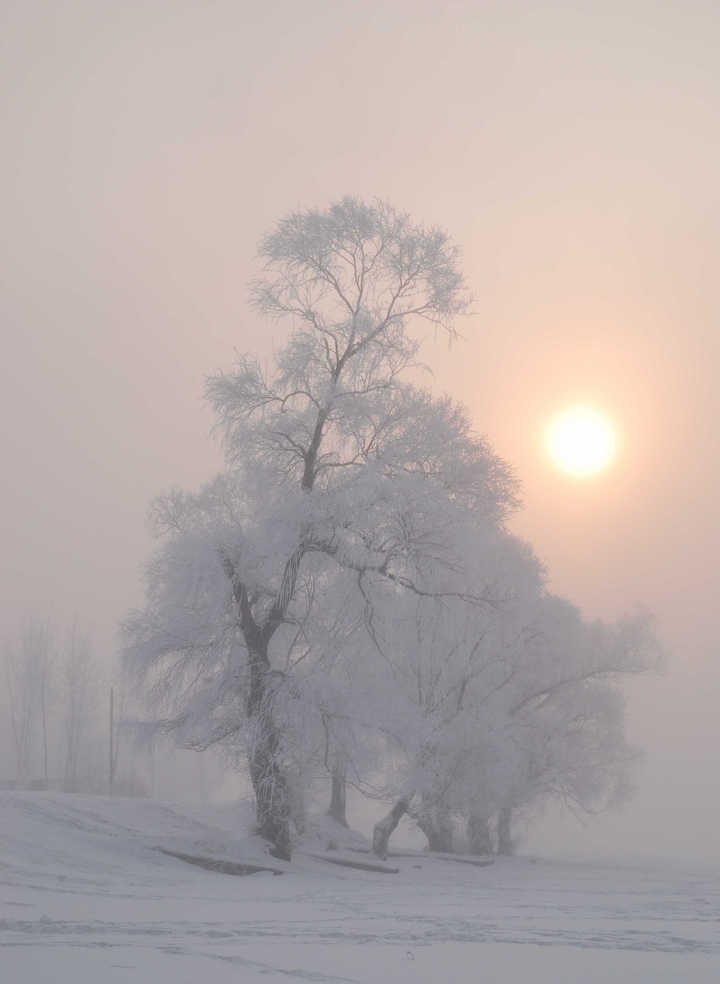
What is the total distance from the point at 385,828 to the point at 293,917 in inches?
428

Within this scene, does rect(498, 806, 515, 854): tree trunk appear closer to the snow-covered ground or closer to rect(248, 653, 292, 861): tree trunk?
the snow-covered ground

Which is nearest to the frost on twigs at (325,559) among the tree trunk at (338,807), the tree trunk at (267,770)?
the tree trunk at (267,770)

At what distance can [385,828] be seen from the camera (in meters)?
23.4

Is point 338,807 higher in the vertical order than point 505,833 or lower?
higher

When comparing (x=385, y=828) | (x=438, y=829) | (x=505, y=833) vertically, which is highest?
(x=385, y=828)

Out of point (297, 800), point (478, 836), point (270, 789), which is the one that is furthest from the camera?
point (478, 836)

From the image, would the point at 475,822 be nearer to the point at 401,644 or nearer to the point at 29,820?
the point at 401,644

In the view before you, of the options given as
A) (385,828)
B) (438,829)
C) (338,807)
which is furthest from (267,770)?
(338,807)

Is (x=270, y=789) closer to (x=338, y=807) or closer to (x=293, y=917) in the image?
(x=293, y=917)

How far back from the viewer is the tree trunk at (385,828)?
23281mm

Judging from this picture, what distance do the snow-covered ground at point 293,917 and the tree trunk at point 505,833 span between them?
7362mm

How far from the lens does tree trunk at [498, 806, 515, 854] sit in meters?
29.6

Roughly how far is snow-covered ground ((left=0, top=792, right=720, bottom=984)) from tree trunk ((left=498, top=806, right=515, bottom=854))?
736 centimetres

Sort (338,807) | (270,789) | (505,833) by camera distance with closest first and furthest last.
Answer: (270,789) < (338,807) < (505,833)
